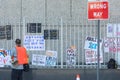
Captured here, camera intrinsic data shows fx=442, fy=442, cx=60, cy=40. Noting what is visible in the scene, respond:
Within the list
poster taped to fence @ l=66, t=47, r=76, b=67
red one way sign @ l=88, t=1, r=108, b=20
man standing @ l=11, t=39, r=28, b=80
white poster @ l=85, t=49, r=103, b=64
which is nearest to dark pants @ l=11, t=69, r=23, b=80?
man standing @ l=11, t=39, r=28, b=80

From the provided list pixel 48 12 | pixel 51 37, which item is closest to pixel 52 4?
pixel 48 12

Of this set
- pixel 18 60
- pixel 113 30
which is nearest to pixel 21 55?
pixel 18 60

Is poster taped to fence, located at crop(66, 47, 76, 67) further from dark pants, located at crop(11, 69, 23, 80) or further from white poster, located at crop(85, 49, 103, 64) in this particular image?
dark pants, located at crop(11, 69, 23, 80)

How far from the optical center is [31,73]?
15750 millimetres

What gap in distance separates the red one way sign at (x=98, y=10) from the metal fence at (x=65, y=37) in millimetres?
3786

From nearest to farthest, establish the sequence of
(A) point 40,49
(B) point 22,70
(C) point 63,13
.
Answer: (B) point 22,70
(A) point 40,49
(C) point 63,13

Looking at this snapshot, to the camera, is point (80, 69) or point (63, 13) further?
point (63, 13)

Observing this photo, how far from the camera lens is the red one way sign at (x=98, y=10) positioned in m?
12.0

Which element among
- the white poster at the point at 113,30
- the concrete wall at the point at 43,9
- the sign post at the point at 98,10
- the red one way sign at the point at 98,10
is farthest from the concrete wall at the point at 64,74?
the red one way sign at the point at 98,10

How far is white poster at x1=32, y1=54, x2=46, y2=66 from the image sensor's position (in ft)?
52.3

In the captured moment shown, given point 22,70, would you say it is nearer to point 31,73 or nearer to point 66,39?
point 31,73

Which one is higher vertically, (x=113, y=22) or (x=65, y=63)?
(x=113, y=22)

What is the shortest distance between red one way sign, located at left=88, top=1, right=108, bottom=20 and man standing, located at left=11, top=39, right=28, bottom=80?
11.4ft

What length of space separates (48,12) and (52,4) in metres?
0.38
